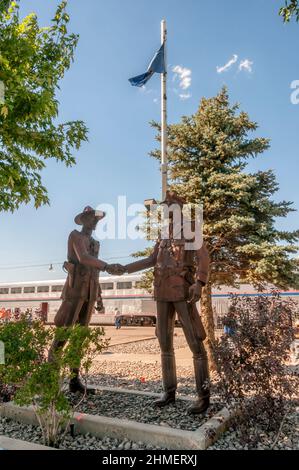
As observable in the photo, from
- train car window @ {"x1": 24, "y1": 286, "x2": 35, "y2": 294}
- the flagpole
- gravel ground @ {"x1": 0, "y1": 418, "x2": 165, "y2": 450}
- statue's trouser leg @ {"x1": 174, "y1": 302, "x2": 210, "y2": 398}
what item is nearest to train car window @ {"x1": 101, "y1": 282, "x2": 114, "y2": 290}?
train car window @ {"x1": 24, "y1": 286, "x2": 35, "y2": 294}

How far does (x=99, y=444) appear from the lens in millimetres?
3559

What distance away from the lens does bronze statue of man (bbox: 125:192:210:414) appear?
4172 mm

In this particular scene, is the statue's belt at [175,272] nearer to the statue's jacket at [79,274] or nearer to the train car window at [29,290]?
the statue's jacket at [79,274]

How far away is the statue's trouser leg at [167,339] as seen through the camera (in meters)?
4.46

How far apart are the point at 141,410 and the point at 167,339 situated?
98 centimetres

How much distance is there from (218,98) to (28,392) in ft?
32.7

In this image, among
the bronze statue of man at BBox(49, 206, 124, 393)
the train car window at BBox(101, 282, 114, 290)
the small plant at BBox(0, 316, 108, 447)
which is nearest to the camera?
the small plant at BBox(0, 316, 108, 447)

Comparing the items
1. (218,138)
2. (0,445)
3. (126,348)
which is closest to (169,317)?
(0,445)

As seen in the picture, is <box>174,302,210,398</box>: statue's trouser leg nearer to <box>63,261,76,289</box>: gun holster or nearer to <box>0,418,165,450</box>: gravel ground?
<box>0,418,165,450</box>: gravel ground

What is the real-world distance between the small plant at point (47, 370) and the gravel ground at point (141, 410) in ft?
2.35

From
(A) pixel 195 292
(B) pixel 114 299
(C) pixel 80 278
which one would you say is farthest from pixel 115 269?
(B) pixel 114 299

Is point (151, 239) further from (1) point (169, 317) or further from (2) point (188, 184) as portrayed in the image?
(1) point (169, 317)

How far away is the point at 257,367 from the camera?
355cm

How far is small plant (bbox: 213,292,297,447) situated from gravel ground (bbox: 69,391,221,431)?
56cm
